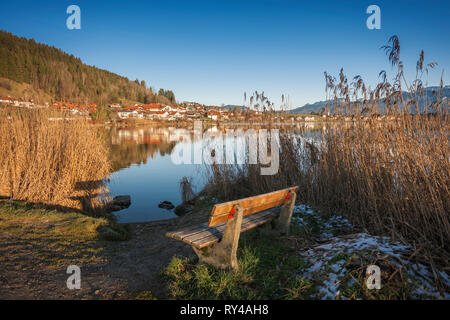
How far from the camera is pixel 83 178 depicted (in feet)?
22.2

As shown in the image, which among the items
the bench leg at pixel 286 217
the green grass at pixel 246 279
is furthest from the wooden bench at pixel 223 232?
the bench leg at pixel 286 217

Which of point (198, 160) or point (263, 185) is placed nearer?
point (263, 185)

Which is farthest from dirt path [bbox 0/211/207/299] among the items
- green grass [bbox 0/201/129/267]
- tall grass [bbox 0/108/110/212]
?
tall grass [bbox 0/108/110/212]

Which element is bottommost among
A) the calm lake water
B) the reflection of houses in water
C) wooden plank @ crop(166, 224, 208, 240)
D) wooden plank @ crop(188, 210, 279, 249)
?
the calm lake water

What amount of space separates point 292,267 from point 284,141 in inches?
155

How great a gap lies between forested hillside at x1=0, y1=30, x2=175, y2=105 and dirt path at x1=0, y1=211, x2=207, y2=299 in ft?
17.2

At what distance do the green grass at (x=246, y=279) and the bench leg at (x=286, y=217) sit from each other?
0.57 metres

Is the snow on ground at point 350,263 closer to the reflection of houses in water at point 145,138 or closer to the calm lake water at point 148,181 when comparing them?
the calm lake water at point 148,181

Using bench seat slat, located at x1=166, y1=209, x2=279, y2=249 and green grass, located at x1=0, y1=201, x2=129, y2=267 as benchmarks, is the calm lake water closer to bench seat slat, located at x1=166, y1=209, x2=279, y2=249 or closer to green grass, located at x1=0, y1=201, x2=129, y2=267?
green grass, located at x1=0, y1=201, x2=129, y2=267

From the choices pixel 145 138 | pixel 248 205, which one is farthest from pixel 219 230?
pixel 145 138

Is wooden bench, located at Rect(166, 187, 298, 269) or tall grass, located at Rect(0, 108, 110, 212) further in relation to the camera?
tall grass, located at Rect(0, 108, 110, 212)

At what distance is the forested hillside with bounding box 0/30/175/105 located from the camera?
7.59m
